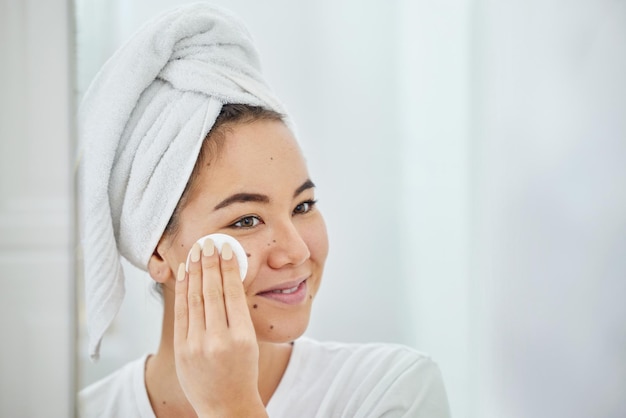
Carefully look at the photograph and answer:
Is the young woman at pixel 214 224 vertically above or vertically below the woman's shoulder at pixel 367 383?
above

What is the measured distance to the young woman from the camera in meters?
0.71

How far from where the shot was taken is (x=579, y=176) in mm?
815

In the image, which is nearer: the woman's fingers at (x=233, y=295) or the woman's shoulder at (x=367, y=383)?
the woman's fingers at (x=233, y=295)

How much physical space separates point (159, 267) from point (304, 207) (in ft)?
0.65

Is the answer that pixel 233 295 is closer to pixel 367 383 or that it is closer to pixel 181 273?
pixel 181 273

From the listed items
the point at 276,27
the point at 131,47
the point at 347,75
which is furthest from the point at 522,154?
the point at 131,47

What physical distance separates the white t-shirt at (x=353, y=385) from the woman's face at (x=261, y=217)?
0.24ft

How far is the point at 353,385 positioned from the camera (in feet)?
2.64

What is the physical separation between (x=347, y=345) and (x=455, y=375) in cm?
14

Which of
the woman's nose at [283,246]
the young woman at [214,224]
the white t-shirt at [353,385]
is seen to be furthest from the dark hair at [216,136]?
the white t-shirt at [353,385]

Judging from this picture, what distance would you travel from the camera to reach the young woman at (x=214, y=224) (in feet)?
2.33

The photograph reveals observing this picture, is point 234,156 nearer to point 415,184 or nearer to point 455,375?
point 415,184

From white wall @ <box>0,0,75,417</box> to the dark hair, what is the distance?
0.17 m

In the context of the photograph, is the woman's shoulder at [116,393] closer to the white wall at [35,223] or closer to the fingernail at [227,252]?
the white wall at [35,223]
